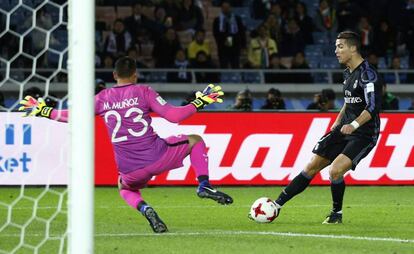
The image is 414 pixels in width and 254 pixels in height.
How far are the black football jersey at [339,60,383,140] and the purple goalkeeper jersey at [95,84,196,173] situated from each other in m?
1.73

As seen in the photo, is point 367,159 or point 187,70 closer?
point 367,159

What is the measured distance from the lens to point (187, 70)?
2020 cm

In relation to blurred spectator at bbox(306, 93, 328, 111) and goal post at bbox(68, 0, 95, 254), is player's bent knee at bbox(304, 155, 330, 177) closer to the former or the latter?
goal post at bbox(68, 0, 95, 254)

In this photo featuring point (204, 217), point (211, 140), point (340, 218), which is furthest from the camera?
point (211, 140)

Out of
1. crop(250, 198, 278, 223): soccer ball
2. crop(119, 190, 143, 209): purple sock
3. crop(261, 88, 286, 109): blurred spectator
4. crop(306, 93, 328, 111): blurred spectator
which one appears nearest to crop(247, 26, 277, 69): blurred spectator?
crop(261, 88, 286, 109): blurred spectator

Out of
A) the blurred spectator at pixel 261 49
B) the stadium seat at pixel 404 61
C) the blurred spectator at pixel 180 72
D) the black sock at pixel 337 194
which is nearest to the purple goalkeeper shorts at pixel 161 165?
the black sock at pixel 337 194

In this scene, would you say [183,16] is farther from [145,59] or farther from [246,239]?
[246,239]

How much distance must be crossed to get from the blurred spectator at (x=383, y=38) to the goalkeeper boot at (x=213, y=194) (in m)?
13.2

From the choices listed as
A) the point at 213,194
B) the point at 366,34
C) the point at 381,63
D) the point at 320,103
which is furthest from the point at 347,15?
the point at 213,194

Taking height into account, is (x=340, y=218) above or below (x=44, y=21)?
below

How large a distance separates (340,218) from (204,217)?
1424 millimetres

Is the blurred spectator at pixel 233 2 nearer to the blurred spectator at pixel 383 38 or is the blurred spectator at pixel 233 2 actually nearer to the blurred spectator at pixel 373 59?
the blurred spectator at pixel 383 38

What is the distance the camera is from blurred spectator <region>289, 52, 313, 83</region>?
21156 millimetres

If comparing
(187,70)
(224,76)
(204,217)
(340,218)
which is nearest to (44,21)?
(187,70)
